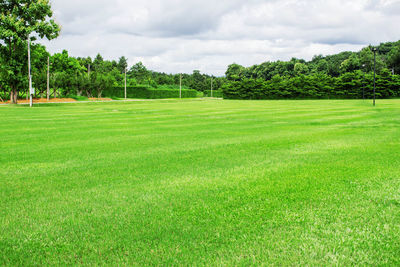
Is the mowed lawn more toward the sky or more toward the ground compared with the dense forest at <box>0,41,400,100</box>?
more toward the ground

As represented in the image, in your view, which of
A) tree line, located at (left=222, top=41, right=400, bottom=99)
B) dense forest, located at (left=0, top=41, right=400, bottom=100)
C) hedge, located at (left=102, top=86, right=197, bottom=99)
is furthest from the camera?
hedge, located at (left=102, top=86, right=197, bottom=99)

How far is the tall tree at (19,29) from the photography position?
39162mm

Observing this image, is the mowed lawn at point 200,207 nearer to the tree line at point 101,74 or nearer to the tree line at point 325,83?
the tree line at point 101,74

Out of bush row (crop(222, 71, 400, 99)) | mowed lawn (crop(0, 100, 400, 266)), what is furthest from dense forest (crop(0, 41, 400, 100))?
mowed lawn (crop(0, 100, 400, 266))

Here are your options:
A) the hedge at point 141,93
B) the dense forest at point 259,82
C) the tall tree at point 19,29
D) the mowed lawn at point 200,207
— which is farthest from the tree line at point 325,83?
the mowed lawn at point 200,207

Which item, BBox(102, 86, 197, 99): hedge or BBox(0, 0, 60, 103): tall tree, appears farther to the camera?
BBox(102, 86, 197, 99): hedge

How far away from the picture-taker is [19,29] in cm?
3878

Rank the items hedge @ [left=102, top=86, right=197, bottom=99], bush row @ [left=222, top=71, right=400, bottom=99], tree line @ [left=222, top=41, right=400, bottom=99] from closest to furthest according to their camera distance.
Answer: bush row @ [left=222, top=71, right=400, bottom=99] < tree line @ [left=222, top=41, right=400, bottom=99] < hedge @ [left=102, top=86, right=197, bottom=99]

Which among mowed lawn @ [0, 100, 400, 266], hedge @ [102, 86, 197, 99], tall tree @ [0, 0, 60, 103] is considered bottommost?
mowed lawn @ [0, 100, 400, 266]

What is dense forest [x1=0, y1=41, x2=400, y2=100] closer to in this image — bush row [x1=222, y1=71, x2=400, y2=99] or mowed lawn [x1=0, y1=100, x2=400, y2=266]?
bush row [x1=222, y1=71, x2=400, y2=99]

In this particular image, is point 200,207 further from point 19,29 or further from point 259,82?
point 259,82

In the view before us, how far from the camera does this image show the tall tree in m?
39.2

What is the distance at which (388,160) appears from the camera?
756cm

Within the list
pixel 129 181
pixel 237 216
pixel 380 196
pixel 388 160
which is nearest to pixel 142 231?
pixel 237 216
